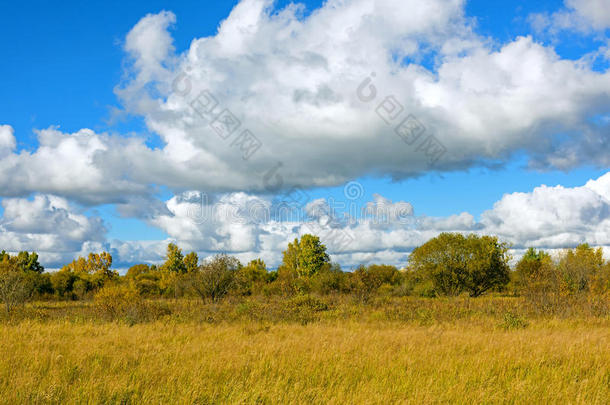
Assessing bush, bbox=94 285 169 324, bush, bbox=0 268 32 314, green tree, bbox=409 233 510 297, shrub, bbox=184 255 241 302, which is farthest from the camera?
green tree, bbox=409 233 510 297

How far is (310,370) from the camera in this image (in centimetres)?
764

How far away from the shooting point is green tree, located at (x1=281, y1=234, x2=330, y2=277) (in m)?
84.1

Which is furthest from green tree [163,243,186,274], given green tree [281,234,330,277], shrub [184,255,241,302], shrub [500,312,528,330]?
shrub [500,312,528,330]

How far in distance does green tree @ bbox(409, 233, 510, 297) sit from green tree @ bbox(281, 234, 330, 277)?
4312cm

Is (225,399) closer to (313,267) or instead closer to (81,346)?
(81,346)

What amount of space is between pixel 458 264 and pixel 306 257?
4770cm

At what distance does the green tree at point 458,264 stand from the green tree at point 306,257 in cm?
4312

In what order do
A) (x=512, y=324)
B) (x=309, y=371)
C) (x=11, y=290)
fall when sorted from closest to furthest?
(x=309, y=371)
(x=512, y=324)
(x=11, y=290)

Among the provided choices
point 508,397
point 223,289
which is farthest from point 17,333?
point 223,289

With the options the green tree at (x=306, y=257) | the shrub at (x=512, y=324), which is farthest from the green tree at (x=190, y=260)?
the shrub at (x=512, y=324)

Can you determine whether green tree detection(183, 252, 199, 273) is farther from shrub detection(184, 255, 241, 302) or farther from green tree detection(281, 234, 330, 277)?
shrub detection(184, 255, 241, 302)

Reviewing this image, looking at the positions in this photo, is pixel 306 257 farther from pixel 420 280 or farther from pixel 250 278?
pixel 420 280

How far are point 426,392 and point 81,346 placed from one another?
7.43m

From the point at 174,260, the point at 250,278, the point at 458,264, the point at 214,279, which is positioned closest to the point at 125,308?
the point at 214,279
